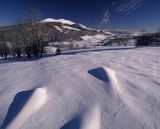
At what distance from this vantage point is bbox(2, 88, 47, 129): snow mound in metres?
2.84

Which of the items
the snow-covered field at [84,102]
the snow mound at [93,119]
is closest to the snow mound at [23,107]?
the snow-covered field at [84,102]

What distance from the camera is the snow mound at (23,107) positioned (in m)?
2.84

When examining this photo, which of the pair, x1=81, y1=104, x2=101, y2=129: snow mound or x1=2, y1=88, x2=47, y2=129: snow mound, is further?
x1=2, y1=88, x2=47, y2=129: snow mound

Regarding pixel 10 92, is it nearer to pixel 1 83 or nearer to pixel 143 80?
pixel 1 83

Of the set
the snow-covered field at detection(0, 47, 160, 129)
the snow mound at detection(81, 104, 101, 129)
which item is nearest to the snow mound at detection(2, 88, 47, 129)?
the snow-covered field at detection(0, 47, 160, 129)

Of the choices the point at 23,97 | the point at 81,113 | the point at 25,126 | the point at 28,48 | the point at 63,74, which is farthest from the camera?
the point at 28,48

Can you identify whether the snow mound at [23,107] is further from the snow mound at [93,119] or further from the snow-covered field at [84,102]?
the snow mound at [93,119]

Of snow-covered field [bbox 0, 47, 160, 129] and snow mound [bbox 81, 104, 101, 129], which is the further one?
snow-covered field [bbox 0, 47, 160, 129]

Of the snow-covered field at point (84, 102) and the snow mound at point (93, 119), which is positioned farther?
the snow-covered field at point (84, 102)

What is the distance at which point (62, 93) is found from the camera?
12.4ft

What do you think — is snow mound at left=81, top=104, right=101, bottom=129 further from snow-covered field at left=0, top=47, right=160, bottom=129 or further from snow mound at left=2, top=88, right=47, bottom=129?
snow mound at left=2, top=88, right=47, bottom=129

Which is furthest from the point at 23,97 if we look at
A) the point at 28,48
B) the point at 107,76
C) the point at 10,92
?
the point at 28,48

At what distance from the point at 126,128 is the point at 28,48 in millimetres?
24803

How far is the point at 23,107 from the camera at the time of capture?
317 cm
